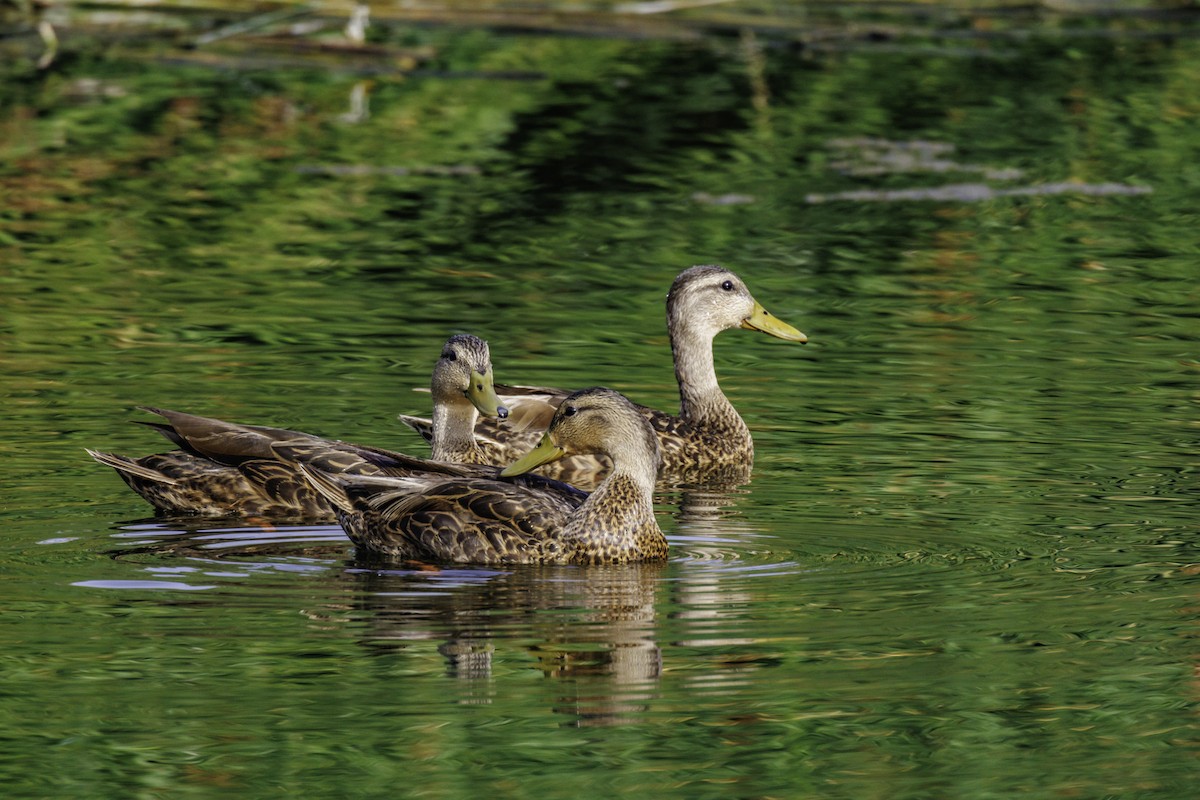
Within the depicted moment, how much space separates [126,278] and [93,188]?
3.51m

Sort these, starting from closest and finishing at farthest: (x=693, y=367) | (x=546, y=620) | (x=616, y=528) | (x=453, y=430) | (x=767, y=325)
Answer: (x=546, y=620) → (x=616, y=528) → (x=453, y=430) → (x=693, y=367) → (x=767, y=325)

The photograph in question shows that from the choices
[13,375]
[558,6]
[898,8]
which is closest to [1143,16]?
[898,8]

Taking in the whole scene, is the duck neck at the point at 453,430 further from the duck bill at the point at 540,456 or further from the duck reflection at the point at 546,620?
the duck reflection at the point at 546,620

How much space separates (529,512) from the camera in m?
9.35

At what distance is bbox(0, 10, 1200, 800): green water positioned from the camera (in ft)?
22.7

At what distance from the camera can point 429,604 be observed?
27.9ft

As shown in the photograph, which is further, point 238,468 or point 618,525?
point 238,468

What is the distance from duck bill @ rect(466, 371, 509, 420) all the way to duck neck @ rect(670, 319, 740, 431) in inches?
68.7

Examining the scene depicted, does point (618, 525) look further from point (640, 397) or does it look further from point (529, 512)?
point (640, 397)

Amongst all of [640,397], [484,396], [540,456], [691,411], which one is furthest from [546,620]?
[640,397]

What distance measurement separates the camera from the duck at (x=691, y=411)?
472 inches

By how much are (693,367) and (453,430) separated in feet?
6.57

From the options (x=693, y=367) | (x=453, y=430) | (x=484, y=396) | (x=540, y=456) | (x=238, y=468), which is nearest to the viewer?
(x=540, y=456)

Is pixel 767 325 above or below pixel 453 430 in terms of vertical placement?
above
